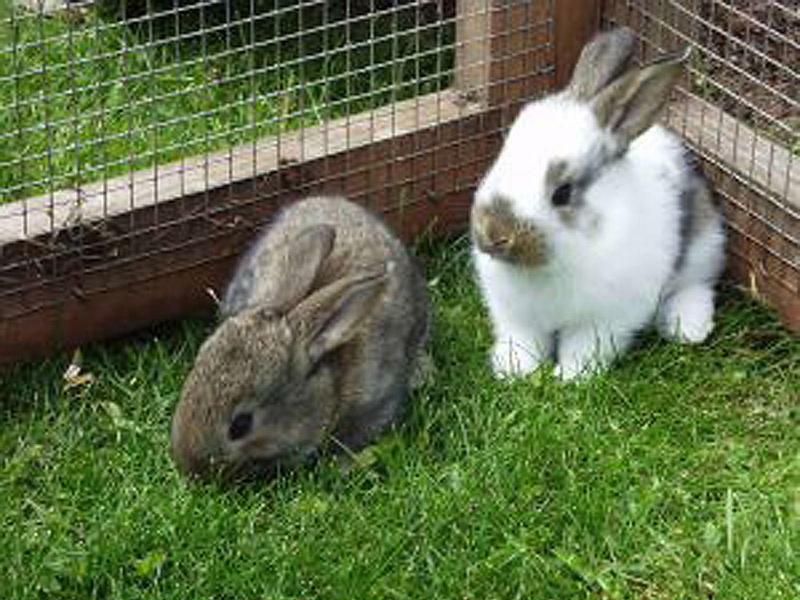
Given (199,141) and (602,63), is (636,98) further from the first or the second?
(199,141)

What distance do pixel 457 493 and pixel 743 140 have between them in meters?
1.39

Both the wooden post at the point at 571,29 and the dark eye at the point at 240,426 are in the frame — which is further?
the wooden post at the point at 571,29

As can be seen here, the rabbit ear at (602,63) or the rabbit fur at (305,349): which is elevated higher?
the rabbit ear at (602,63)

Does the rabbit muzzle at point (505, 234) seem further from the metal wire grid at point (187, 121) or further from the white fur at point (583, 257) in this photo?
the metal wire grid at point (187, 121)

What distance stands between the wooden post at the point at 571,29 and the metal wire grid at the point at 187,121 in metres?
0.04

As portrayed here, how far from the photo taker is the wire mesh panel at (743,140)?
183 inches

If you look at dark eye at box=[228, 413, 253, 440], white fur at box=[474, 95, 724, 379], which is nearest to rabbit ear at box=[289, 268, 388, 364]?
dark eye at box=[228, 413, 253, 440]

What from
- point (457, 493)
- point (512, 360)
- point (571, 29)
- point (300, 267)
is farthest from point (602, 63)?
point (457, 493)

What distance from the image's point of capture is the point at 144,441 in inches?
165

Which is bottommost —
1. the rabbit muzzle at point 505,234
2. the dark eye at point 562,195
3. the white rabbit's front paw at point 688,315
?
the white rabbit's front paw at point 688,315

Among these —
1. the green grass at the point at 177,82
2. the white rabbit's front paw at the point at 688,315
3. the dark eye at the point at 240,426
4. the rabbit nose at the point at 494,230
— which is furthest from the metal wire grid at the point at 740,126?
the dark eye at the point at 240,426

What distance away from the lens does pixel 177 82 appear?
5.30 meters

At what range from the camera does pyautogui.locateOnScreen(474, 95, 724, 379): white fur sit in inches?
170

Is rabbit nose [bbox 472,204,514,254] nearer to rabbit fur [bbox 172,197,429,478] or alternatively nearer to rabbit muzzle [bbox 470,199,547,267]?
rabbit muzzle [bbox 470,199,547,267]
